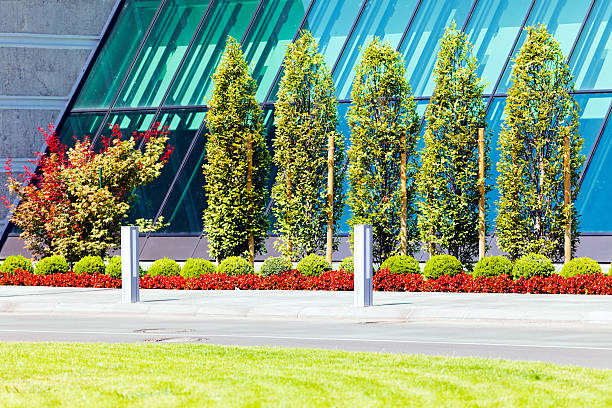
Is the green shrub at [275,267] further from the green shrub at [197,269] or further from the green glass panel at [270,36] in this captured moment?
the green glass panel at [270,36]

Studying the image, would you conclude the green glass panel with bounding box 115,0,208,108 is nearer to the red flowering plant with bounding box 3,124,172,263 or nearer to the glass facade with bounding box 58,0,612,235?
the glass facade with bounding box 58,0,612,235

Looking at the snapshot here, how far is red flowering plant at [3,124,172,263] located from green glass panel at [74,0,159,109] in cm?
601

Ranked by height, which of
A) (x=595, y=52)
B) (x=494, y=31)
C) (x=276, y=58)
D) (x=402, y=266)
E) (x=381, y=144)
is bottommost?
(x=402, y=266)

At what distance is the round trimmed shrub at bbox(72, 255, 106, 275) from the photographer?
27078 millimetres

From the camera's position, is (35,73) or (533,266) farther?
(35,73)

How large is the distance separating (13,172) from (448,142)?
54.2 feet

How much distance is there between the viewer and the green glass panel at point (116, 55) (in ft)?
113

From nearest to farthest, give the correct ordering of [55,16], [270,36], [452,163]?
[452,163] → [270,36] → [55,16]

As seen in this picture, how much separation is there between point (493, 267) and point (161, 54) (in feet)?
50.9

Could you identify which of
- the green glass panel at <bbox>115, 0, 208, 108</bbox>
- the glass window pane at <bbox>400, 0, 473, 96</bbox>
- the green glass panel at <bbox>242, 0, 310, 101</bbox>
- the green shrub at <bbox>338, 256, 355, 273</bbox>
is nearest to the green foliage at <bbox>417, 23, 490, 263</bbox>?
the green shrub at <bbox>338, 256, 355, 273</bbox>

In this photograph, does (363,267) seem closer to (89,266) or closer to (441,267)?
(441,267)

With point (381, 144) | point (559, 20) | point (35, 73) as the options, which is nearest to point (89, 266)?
point (381, 144)

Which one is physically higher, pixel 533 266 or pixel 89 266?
pixel 89 266

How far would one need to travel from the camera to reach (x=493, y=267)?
75.8 feet
